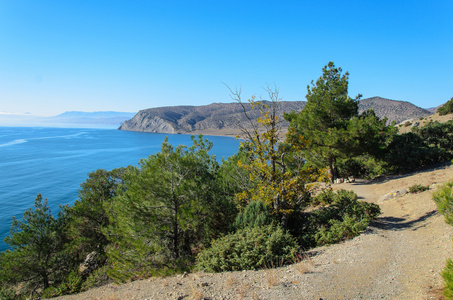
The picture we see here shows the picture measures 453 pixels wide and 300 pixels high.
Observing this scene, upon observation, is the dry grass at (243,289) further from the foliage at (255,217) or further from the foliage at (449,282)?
the foliage at (449,282)

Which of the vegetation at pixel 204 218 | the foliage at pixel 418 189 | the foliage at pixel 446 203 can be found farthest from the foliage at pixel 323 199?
the foliage at pixel 446 203

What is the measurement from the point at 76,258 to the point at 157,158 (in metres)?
12.8

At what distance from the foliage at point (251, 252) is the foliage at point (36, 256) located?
13.0 metres

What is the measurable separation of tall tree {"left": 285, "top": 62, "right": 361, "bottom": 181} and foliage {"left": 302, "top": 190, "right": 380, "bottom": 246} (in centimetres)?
857

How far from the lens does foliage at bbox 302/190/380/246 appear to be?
9.88 metres

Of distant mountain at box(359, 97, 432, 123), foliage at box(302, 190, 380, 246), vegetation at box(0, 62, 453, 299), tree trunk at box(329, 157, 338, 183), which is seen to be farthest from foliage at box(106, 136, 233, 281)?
Answer: distant mountain at box(359, 97, 432, 123)

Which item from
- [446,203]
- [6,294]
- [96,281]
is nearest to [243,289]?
[446,203]

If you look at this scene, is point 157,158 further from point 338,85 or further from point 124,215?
point 338,85

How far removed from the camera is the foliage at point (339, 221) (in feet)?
32.4

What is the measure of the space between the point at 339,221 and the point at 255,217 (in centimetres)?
348

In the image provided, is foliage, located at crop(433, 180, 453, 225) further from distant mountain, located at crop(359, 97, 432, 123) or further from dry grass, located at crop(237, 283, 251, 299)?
distant mountain, located at crop(359, 97, 432, 123)

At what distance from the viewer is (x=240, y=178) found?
14.3 meters

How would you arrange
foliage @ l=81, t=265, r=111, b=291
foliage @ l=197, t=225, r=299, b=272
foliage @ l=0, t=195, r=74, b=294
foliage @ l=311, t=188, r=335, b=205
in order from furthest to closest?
foliage @ l=0, t=195, r=74, b=294 → foliage @ l=311, t=188, r=335, b=205 → foliage @ l=81, t=265, r=111, b=291 → foliage @ l=197, t=225, r=299, b=272

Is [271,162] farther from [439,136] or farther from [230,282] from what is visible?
[439,136]
